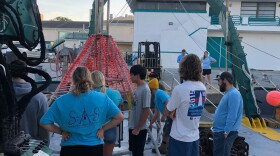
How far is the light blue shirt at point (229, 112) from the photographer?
4934mm

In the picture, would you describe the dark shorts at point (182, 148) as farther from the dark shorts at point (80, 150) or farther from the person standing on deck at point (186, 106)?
the dark shorts at point (80, 150)

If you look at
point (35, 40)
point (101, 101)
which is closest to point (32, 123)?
point (101, 101)

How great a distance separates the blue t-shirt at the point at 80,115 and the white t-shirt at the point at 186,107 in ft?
2.47

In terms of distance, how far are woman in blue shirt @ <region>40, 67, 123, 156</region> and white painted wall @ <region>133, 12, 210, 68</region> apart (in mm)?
23556

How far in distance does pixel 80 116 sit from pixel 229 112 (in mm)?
2353

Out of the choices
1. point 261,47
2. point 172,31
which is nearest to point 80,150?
point 172,31

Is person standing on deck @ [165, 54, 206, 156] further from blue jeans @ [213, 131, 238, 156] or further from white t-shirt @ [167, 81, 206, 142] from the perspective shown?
blue jeans @ [213, 131, 238, 156]

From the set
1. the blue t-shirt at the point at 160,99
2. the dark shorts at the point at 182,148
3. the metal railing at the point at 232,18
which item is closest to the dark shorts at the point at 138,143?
the blue t-shirt at the point at 160,99

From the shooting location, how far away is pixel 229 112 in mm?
4980

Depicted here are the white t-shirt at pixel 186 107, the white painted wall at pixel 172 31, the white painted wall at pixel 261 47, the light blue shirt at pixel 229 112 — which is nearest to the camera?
the white t-shirt at pixel 186 107

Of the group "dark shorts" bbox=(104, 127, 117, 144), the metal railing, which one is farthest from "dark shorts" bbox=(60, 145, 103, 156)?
the metal railing

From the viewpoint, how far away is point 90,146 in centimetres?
357

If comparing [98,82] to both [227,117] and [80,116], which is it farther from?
[227,117]

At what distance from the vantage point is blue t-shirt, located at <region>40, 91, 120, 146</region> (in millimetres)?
3434
